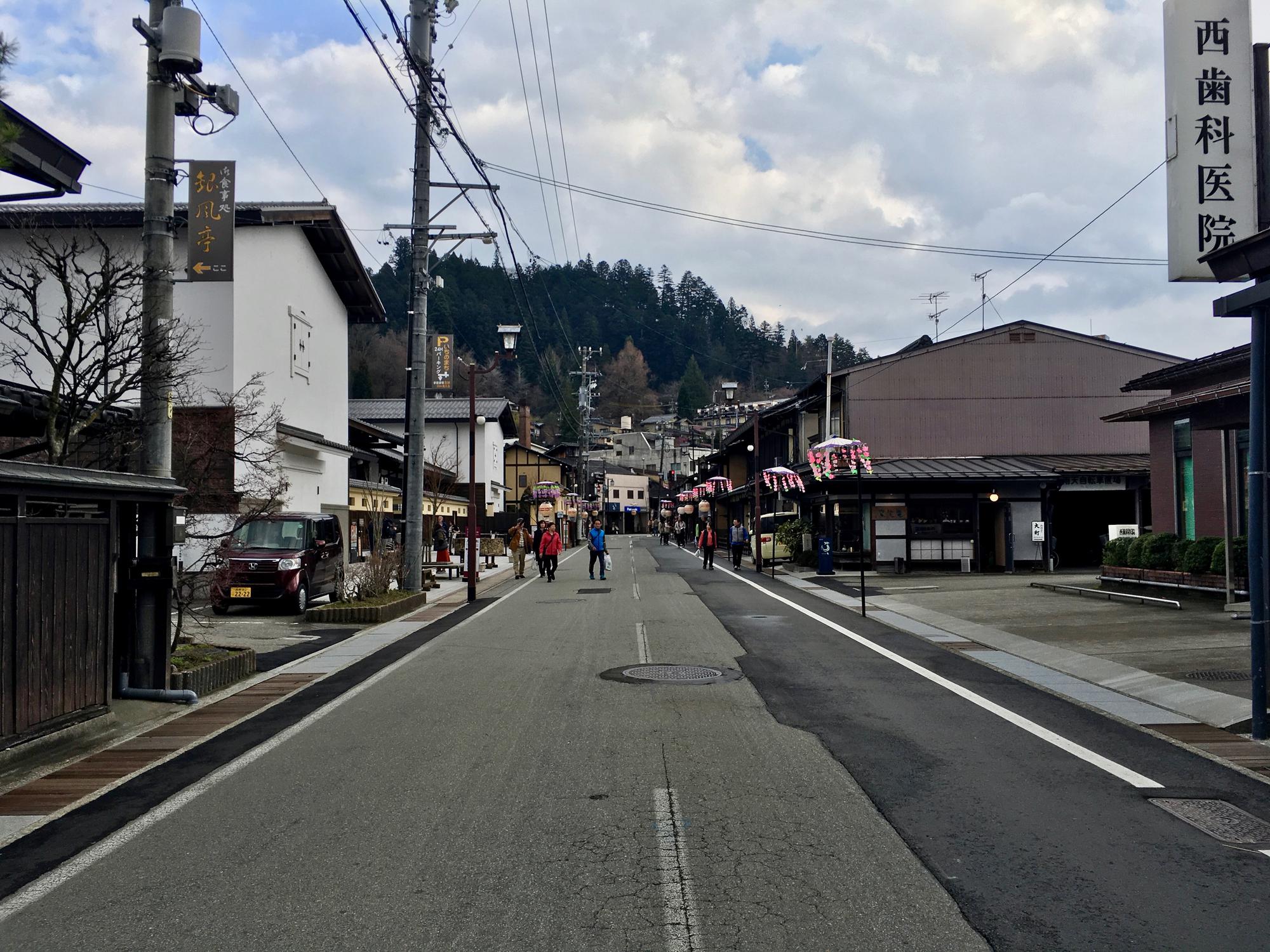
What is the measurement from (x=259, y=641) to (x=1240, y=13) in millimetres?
16212

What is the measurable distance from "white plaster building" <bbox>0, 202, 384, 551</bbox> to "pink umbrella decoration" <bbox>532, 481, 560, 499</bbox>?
24.0 m

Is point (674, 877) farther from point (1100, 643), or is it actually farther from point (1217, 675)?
point (1100, 643)

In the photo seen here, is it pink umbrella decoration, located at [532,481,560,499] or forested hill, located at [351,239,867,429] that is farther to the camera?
forested hill, located at [351,239,867,429]

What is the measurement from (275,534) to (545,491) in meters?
40.6

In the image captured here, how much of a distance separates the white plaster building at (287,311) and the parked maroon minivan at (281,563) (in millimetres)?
3677

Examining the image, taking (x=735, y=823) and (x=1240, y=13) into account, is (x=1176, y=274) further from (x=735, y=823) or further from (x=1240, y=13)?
(x=735, y=823)

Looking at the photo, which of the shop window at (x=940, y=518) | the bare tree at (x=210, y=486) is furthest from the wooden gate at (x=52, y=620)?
the shop window at (x=940, y=518)

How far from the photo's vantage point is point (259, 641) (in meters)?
15.4

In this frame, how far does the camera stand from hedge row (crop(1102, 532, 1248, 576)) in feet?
54.8

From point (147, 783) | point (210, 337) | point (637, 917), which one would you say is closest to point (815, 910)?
point (637, 917)

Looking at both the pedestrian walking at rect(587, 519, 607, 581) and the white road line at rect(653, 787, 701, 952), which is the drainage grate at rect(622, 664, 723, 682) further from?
the pedestrian walking at rect(587, 519, 607, 581)

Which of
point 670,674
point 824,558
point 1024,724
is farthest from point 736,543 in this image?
point 1024,724

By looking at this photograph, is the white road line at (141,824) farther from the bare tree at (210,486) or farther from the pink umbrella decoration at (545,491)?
the pink umbrella decoration at (545,491)

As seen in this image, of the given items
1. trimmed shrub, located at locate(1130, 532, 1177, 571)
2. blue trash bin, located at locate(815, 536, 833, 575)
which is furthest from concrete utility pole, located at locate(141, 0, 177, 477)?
blue trash bin, located at locate(815, 536, 833, 575)
